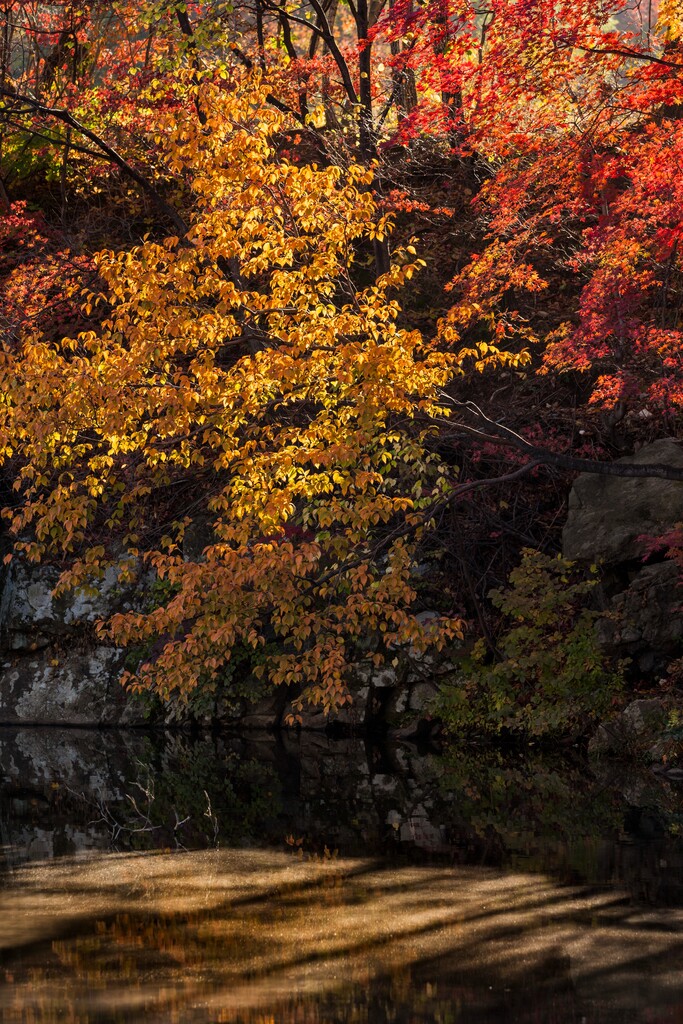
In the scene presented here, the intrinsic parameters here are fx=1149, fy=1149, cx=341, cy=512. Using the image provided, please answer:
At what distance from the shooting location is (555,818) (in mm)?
10414

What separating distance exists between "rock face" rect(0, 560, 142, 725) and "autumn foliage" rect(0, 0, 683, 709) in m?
1.06

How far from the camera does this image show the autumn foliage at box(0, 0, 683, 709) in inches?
418

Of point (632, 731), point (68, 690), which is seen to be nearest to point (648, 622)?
point (632, 731)

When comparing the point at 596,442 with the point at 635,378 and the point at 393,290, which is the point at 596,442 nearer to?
the point at 635,378

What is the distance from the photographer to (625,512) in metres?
14.6

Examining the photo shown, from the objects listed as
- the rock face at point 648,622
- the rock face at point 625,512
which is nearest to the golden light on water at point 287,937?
the rock face at point 648,622

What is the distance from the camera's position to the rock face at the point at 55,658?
731 inches

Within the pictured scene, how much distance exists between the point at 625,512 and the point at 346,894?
7.89 meters

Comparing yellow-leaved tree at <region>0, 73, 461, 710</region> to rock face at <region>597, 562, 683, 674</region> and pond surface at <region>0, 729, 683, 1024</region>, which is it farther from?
rock face at <region>597, 562, 683, 674</region>

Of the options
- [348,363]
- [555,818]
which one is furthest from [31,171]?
[555,818]

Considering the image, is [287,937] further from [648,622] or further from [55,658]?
[55,658]

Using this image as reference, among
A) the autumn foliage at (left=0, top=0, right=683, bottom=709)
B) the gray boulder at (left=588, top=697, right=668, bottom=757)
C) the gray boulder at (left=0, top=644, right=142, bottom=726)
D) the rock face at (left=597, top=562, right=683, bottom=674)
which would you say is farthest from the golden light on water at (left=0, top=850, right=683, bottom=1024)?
the gray boulder at (left=0, top=644, right=142, bottom=726)

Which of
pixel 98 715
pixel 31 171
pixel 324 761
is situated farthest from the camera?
pixel 31 171

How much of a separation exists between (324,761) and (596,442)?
6.07 metres
